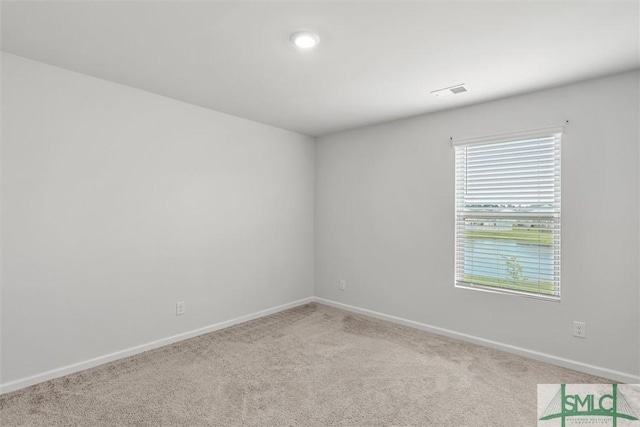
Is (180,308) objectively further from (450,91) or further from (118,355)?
(450,91)

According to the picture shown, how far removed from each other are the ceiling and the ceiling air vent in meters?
0.09

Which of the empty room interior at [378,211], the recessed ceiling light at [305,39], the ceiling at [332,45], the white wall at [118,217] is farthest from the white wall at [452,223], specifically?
the recessed ceiling light at [305,39]

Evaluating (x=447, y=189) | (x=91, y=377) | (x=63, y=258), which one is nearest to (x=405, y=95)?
(x=447, y=189)

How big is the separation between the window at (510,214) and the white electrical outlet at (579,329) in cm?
24

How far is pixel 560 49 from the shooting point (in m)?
A: 2.19

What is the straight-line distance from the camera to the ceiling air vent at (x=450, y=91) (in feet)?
9.36

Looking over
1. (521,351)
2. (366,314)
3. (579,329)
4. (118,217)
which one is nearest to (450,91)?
(579,329)

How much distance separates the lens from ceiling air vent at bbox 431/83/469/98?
2.85 metres

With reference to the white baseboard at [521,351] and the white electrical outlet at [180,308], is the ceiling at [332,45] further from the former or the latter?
the white baseboard at [521,351]

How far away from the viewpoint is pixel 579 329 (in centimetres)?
272

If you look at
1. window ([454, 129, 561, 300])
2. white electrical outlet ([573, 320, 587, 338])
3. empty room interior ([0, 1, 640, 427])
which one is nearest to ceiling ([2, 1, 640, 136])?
empty room interior ([0, 1, 640, 427])

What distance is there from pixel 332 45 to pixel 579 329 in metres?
2.91

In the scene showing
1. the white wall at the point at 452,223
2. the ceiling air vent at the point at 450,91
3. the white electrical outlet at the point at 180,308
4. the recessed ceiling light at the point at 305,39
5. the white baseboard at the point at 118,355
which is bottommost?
the white baseboard at the point at 118,355

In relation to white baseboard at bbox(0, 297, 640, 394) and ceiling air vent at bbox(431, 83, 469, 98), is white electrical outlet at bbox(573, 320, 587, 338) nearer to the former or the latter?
white baseboard at bbox(0, 297, 640, 394)
